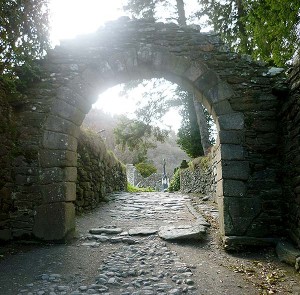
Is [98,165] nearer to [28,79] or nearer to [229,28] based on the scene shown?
[28,79]

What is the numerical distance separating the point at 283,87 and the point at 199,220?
3.06 metres

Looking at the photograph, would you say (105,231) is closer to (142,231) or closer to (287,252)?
(142,231)

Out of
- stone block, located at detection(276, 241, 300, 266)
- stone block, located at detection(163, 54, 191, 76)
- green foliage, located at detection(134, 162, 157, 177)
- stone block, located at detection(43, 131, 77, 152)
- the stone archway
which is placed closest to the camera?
stone block, located at detection(276, 241, 300, 266)

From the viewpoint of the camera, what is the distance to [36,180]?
15.3 ft

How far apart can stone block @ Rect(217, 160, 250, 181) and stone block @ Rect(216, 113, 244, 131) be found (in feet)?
1.90

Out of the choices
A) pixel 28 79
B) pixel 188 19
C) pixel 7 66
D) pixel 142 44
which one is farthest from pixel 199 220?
pixel 188 19

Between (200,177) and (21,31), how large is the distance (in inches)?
307

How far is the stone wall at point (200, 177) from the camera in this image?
8969mm

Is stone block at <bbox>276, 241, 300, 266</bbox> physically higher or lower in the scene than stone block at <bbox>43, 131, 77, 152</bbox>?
lower

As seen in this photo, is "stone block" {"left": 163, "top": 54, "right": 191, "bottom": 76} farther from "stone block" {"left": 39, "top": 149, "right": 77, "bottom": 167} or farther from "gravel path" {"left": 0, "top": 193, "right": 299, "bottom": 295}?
"gravel path" {"left": 0, "top": 193, "right": 299, "bottom": 295}

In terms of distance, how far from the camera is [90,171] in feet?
25.1

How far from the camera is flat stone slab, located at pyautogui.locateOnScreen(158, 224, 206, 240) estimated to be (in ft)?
15.4

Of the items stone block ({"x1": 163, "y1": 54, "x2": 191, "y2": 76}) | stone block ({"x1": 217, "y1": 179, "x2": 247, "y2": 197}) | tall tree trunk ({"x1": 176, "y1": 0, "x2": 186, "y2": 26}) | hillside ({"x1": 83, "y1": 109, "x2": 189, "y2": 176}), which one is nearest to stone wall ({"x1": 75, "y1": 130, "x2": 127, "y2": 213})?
stone block ({"x1": 163, "y1": 54, "x2": 191, "y2": 76})

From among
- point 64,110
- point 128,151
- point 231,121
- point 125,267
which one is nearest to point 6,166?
point 64,110
